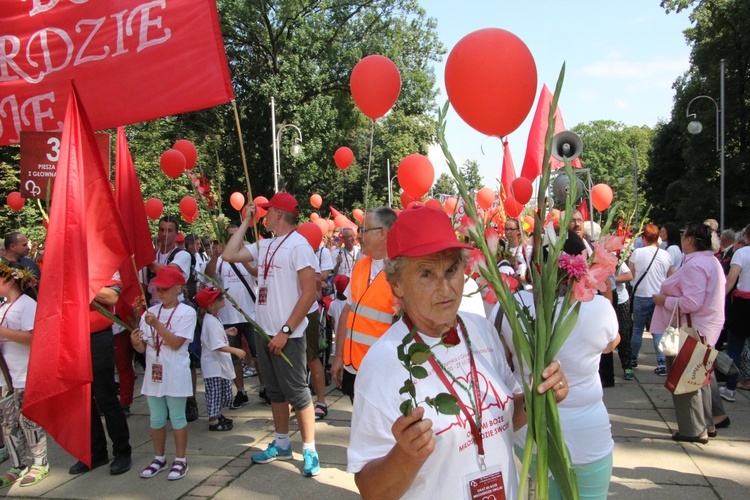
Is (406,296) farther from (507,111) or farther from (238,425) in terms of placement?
(238,425)

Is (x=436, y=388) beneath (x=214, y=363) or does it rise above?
above

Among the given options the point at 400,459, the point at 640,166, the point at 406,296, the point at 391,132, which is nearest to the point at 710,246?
the point at 406,296

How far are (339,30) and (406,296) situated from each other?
2645 cm

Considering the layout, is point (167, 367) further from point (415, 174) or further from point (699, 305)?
point (699, 305)

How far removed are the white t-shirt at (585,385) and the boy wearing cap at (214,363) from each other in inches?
153

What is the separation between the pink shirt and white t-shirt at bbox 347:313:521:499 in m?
4.16

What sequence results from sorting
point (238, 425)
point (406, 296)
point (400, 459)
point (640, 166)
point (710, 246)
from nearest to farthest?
point (400, 459) → point (406, 296) → point (710, 246) → point (238, 425) → point (640, 166)

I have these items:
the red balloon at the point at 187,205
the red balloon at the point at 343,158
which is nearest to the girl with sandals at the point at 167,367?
the red balloon at the point at 343,158

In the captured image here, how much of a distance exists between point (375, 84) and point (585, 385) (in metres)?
3.14

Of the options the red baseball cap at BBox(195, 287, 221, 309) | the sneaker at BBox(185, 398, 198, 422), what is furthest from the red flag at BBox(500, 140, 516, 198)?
the sneaker at BBox(185, 398, 198, 422)

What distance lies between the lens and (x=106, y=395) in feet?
16.4

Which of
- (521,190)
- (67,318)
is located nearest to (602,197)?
(521,190)

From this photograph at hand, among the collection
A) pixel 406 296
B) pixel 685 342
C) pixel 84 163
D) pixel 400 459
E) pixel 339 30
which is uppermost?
pixel 339 30

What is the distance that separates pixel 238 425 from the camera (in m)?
6.20
